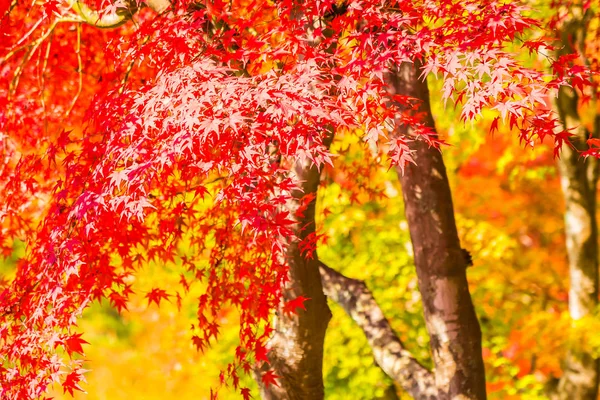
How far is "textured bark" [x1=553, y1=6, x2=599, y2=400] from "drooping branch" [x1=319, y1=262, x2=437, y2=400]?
9.39 ft

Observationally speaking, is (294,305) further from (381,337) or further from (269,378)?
(381,337)

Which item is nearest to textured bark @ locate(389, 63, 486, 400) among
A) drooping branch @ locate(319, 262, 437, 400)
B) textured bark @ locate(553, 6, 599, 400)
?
drooping branch @ locate(319, 262, 437, 400)

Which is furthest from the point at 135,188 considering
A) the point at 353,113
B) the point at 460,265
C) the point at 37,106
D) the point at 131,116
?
the point at 37,106

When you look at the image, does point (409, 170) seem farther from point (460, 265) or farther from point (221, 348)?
point (221, 348)

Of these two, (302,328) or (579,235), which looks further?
(579,235)

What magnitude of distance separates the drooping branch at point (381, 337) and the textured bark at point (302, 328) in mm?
734

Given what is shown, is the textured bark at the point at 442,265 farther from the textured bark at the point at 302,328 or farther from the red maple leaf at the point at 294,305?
the red maple leaf at the point at 294,305

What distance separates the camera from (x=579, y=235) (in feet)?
25.8

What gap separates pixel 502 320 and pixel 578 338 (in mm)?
1121

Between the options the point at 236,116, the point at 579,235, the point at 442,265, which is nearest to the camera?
the point at 236,116

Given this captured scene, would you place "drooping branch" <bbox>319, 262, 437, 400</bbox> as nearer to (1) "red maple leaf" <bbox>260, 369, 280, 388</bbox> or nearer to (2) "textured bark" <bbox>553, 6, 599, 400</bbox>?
(1) "red maple leaf" <bbox>260, 369, 280, 388</bbox>

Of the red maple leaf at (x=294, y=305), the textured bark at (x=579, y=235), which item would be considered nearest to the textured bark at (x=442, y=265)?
the red maple leaf at (x=294, y=305)

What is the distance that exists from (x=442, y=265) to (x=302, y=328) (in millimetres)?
1093

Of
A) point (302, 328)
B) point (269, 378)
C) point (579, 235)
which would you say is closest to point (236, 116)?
point (302, 328)
